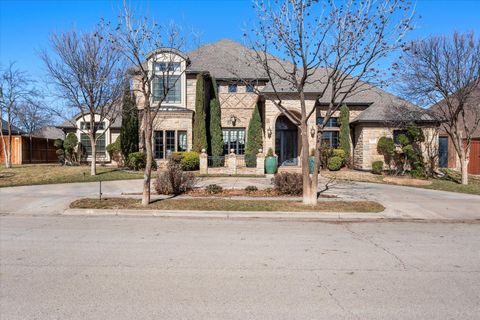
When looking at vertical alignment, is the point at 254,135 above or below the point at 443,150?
above

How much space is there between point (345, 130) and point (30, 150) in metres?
25.5

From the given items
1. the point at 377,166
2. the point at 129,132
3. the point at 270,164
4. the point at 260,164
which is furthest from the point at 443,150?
the point at 129,132

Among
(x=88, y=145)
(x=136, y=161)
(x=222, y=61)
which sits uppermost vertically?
A: (x=222, y=61)

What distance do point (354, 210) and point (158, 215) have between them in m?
5.67

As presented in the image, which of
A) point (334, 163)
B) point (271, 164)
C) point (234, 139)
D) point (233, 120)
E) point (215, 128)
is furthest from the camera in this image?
point (234, 139)

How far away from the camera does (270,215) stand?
33.6 feet

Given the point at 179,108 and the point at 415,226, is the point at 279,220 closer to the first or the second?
the point at 415,226

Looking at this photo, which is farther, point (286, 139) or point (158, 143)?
point (286, 139)

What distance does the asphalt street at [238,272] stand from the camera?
13.3 feet

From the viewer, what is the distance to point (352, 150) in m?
25.5

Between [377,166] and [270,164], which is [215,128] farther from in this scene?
[377,166]

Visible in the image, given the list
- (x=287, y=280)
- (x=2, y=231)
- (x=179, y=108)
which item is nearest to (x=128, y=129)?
(x=179, y=108)

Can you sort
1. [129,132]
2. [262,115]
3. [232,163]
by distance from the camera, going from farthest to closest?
[262,115] < [129,132] < [232,163]

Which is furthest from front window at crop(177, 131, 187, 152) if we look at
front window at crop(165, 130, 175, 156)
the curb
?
the curb
